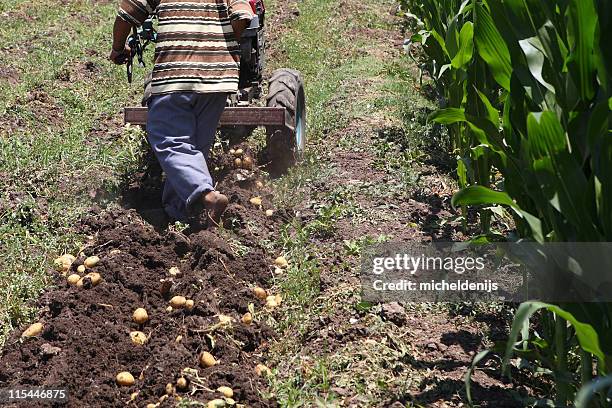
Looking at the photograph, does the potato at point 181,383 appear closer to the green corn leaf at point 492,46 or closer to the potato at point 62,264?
the potato at point 62,264

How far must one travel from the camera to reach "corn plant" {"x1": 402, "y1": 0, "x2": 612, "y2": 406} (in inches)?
101

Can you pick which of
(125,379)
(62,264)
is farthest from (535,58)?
(62,264)

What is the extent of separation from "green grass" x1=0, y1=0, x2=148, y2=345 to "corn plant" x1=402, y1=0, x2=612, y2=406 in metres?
2.56

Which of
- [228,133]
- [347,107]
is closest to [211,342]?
[228,133]

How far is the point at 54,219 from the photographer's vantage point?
498 centimetres

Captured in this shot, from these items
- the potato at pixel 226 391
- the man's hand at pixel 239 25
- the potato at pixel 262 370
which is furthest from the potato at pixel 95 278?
the man's hand at pixel 239 25

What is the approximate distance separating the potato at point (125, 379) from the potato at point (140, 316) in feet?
1.66

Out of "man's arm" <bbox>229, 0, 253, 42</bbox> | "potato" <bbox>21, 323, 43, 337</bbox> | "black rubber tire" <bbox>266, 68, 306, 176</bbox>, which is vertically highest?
"man's arm" <bbox>229, 0, 253, 42</bbox>

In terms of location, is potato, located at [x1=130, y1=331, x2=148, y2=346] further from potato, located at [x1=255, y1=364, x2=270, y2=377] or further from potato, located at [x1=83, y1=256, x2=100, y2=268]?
potato, located at [x1=83, y1=256, x2=100, y2=268]

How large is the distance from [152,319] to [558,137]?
228 centimetres

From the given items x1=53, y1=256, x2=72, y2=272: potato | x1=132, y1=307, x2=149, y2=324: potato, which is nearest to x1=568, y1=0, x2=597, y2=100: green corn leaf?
x1=132, y1=307, x2=149, y2=324: potato

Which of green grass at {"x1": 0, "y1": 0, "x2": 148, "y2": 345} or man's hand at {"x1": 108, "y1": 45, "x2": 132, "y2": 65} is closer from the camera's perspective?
green grass at {"x1": 0, "y1": 0, "x2": 148, "y2": 345}

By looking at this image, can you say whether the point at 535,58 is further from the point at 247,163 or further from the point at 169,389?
the point at 247,163

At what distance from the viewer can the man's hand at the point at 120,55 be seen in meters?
5.16
